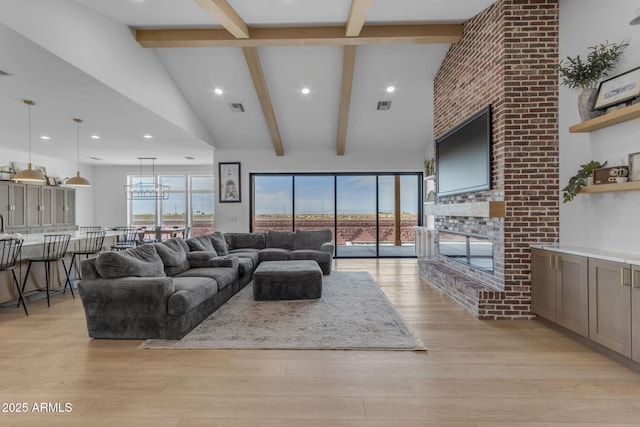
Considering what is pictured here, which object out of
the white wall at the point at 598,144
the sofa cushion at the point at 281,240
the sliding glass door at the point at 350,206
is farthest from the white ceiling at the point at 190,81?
the sofa cushion at the point at 281,240

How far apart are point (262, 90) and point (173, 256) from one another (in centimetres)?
332

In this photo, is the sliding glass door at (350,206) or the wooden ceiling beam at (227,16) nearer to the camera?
the wooden ceiling beam at (227,16)

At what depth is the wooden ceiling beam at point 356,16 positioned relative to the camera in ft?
12.7

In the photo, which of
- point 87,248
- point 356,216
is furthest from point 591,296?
point 87,248

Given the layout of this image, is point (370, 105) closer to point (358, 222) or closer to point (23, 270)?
point (358, 222)

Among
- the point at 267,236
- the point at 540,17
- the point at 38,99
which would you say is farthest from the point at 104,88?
the point at 540,17

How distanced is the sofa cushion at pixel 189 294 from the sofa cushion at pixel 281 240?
120 inches

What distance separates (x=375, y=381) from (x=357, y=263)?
5397mm

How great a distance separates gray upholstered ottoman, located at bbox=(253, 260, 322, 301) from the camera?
4.51 meters

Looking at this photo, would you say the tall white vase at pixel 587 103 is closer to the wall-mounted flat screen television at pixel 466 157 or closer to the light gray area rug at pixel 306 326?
the wall-mounted flat screen television at pixel 466 157

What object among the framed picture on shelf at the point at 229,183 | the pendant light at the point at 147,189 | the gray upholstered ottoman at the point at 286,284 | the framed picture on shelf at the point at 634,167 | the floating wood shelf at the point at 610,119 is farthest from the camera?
the pendant light at the point at 147,189

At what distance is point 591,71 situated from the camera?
10.3 ft

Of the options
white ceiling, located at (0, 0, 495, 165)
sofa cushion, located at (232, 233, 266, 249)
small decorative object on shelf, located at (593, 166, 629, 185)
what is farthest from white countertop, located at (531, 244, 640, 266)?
sofa cushion, located at (232, 233, 266, 249)

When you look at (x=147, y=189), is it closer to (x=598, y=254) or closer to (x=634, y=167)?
(x=598, y=254)
